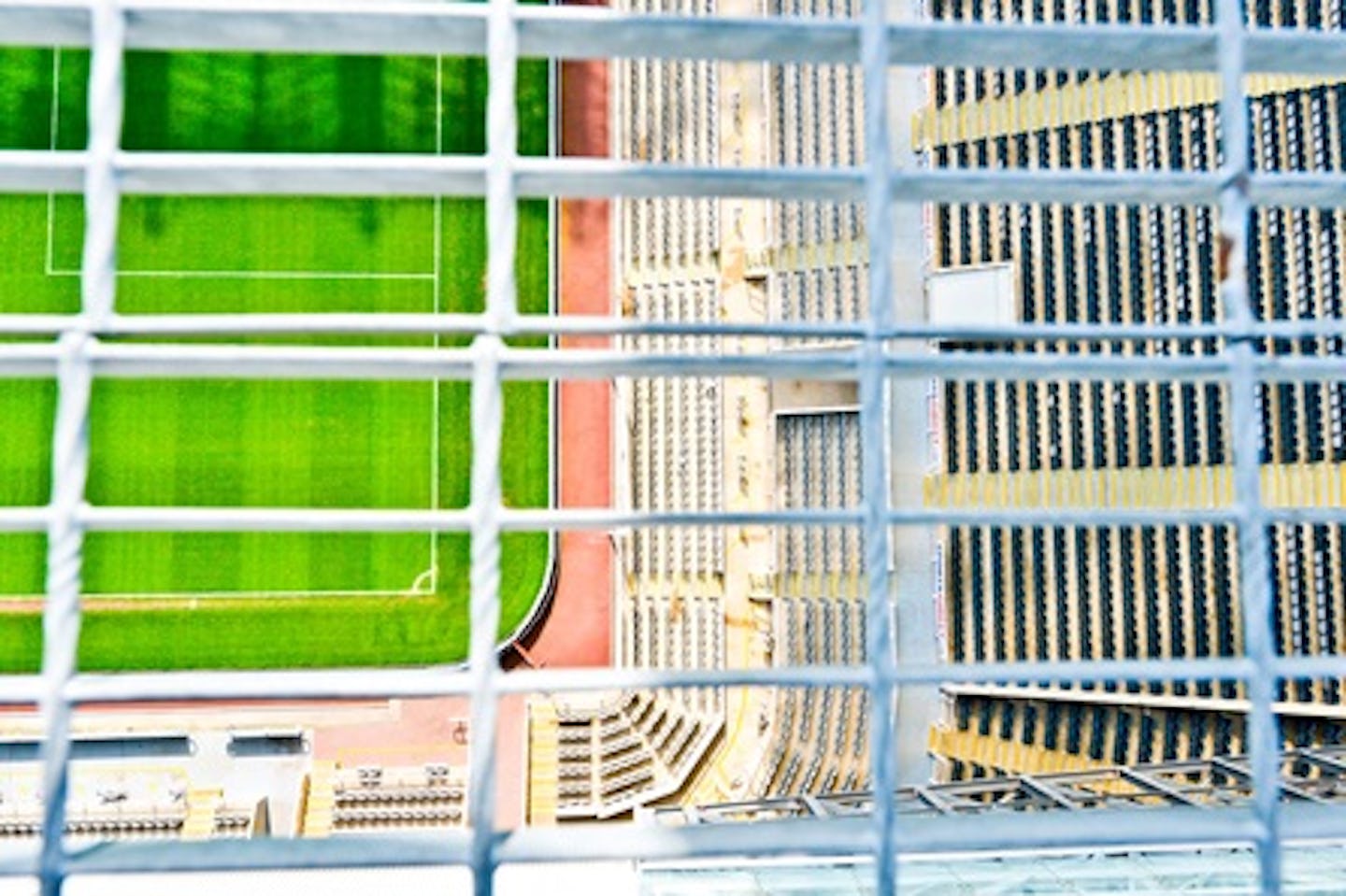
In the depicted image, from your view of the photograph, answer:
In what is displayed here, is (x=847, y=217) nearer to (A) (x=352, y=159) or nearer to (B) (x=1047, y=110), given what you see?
(B) (x=1047, y=110)

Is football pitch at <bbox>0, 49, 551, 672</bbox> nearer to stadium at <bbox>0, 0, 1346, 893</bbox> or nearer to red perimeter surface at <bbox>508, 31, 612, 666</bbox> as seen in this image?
stadium at <bbox>0, 0, 1346, 893</bbox>

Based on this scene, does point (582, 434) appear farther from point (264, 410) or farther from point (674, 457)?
point (264, 410)

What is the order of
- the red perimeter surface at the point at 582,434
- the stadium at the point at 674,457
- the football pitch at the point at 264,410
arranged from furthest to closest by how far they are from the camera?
the red perimeter surface at the point at 582,434 → the football pitch at the point at 264,410 → the stadium at the point at 674,457

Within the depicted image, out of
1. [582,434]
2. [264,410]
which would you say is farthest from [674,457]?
[264,410]

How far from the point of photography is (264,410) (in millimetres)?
19922

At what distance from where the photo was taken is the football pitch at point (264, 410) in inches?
773

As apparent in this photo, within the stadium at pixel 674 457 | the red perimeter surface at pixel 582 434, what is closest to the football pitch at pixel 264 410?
the stadium at pixel 674 457

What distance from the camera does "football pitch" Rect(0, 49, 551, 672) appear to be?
1964cm

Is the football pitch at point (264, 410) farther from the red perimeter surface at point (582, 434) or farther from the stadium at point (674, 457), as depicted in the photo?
the red perimeter surface at point (582, 434)

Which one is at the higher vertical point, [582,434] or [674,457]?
[582,434]

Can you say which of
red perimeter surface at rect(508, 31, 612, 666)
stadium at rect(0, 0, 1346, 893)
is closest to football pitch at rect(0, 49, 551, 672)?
stadium at rect(0, 0, 1346, 893)

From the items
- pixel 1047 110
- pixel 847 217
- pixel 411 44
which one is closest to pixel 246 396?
pixel 847 217

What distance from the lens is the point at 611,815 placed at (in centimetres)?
1920

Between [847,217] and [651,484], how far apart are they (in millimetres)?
5541
